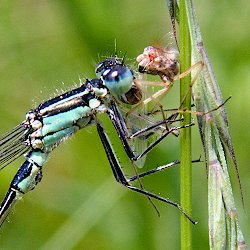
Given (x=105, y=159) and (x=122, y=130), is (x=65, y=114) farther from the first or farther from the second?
(x=105, y=159)

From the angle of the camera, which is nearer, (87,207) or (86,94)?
(86,94)

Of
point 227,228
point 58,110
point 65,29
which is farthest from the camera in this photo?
point 65,29

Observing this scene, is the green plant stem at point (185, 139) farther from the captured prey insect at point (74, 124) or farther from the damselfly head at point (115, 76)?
the damselfly head at point (115, 76)

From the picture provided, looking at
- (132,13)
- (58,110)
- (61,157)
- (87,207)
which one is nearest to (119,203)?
(87,207)

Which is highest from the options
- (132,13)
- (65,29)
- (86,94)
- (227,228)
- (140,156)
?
(132,13)

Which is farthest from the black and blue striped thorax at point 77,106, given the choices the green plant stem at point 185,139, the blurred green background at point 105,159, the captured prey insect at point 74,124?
the green plant stem at point 185,139

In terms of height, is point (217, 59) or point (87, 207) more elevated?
point (217, 59)

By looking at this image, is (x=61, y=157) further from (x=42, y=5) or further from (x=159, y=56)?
(x=159, y=56)
